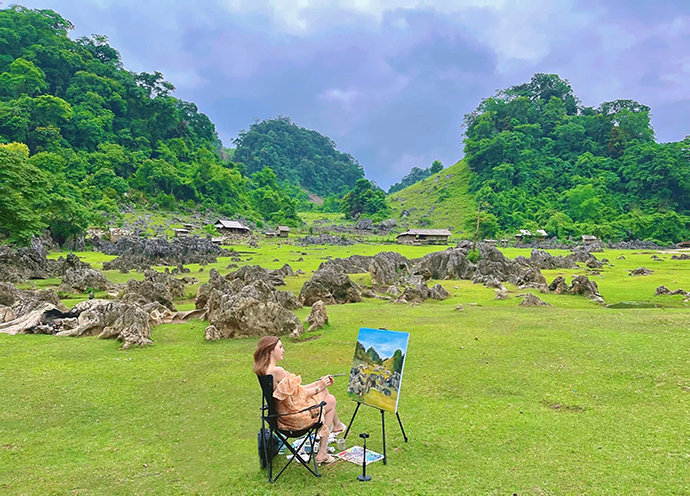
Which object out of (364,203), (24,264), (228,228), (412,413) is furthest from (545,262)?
(364,203)

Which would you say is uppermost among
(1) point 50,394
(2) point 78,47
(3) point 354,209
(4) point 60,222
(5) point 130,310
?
(2) point 78,47

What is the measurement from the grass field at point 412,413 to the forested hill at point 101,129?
64640mm

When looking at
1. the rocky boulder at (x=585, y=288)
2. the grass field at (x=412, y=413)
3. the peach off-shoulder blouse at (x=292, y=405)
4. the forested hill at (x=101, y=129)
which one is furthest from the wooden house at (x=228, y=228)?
the peach off-shoulder blouse at (x=292, y=405)

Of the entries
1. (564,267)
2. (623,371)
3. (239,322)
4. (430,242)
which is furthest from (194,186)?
(623,371)

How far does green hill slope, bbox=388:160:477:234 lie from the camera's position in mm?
117494

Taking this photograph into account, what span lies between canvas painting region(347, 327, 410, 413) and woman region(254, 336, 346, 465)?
1.61ft

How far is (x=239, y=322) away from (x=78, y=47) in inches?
5547

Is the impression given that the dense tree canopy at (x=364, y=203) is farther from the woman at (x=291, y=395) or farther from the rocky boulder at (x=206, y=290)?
the woman at (x=291, y=395)

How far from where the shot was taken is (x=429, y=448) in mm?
5434

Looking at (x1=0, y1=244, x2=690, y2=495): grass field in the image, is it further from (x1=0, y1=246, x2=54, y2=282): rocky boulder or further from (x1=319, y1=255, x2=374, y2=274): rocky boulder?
(x1=319, y1=255, x2=374, y2=274): rocky boulder

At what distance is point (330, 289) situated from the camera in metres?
18.9

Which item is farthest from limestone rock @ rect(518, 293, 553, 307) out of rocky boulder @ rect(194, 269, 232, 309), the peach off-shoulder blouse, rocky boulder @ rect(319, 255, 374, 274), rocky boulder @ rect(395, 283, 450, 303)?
rocky boulder @ rect(319, 255, 374, 274)

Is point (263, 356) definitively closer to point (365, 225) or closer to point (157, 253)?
point (157, 253)

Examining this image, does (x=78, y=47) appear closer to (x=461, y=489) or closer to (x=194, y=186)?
(x=194, y=186)
